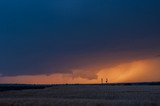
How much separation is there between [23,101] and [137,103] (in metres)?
13.4

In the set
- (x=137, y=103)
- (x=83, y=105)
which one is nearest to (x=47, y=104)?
(x=83, y=105)

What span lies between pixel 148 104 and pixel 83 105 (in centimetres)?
683

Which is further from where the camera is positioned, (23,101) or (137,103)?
(23,101)

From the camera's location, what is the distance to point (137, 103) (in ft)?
135

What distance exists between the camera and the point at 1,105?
145 feet

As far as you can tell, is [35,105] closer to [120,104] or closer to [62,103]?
[62,103]

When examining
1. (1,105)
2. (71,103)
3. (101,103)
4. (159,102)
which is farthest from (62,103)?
(159,102)

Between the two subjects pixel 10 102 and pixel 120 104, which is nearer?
pixel 120 104

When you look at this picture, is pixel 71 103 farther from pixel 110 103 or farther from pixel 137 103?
pixel 137 103

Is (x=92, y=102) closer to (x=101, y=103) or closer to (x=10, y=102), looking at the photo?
(x=101, y=103)

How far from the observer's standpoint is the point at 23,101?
45500 millimetres

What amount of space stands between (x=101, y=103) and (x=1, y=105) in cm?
1155

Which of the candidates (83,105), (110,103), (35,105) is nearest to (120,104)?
(110,103)

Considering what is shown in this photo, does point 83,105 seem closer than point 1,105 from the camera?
Yes
